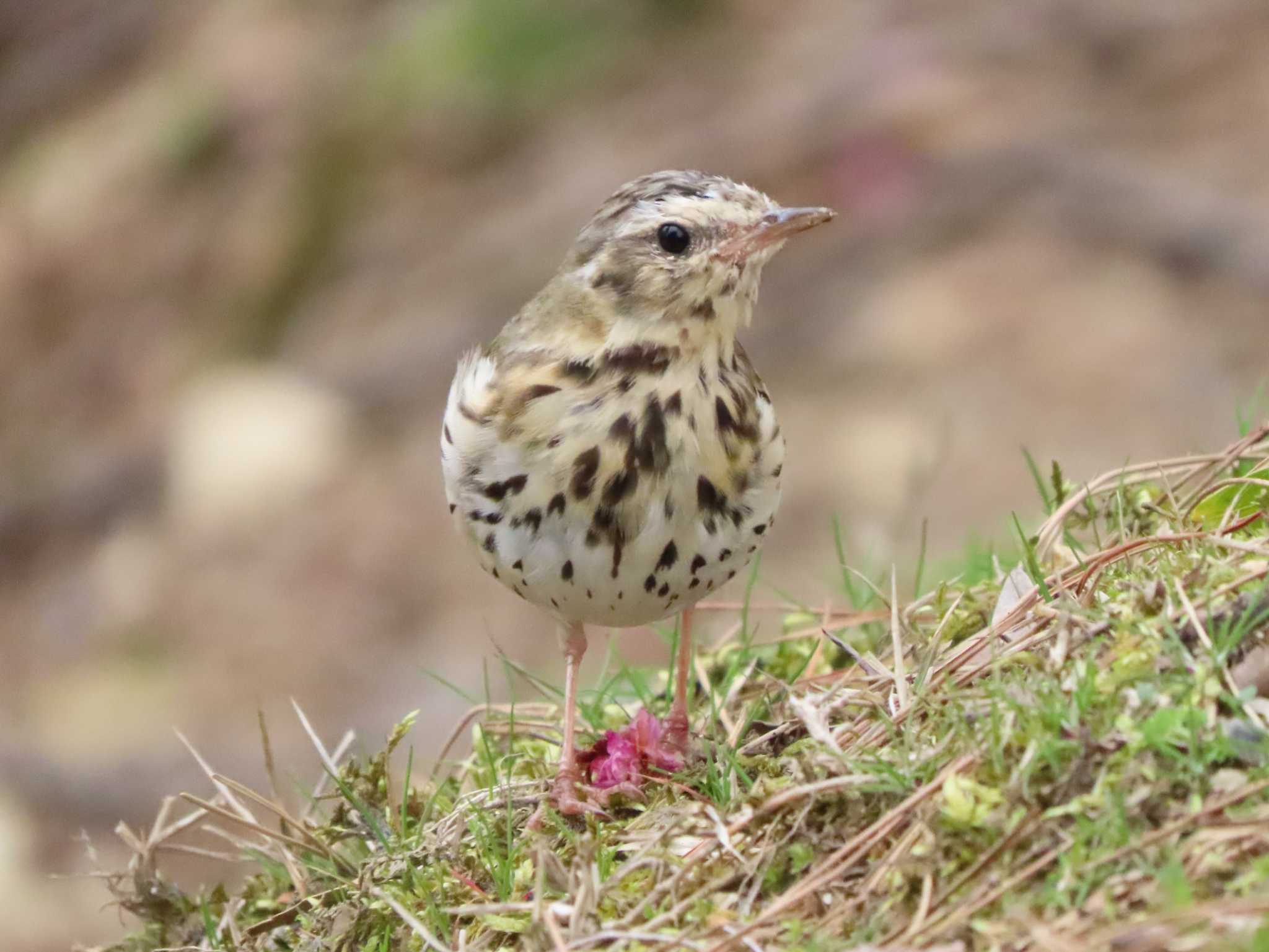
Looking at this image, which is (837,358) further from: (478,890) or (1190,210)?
(478,890)

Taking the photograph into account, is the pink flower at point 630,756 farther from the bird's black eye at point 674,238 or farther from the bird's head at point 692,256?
the bird's black eye at point 674,238

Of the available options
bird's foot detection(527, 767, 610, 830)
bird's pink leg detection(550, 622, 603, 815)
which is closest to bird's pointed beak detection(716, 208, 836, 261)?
bird's pink leg detection(550, 622, 603, 815)

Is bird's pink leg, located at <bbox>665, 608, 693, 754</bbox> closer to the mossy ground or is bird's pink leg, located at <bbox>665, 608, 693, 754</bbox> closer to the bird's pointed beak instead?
the mossy ground

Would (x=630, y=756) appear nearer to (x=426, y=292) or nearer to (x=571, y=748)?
(x=571, y=748)

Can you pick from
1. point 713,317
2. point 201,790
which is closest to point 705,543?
point 713,317

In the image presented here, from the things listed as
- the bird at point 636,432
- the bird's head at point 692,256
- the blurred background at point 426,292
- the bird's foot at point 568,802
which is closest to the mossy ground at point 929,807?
the bird's foot at point 568,802

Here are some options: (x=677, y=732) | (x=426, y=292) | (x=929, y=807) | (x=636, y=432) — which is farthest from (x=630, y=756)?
(x=426, y=292)

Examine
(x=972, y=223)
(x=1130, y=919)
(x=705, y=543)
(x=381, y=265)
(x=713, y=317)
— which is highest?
(x=381, y=265)
